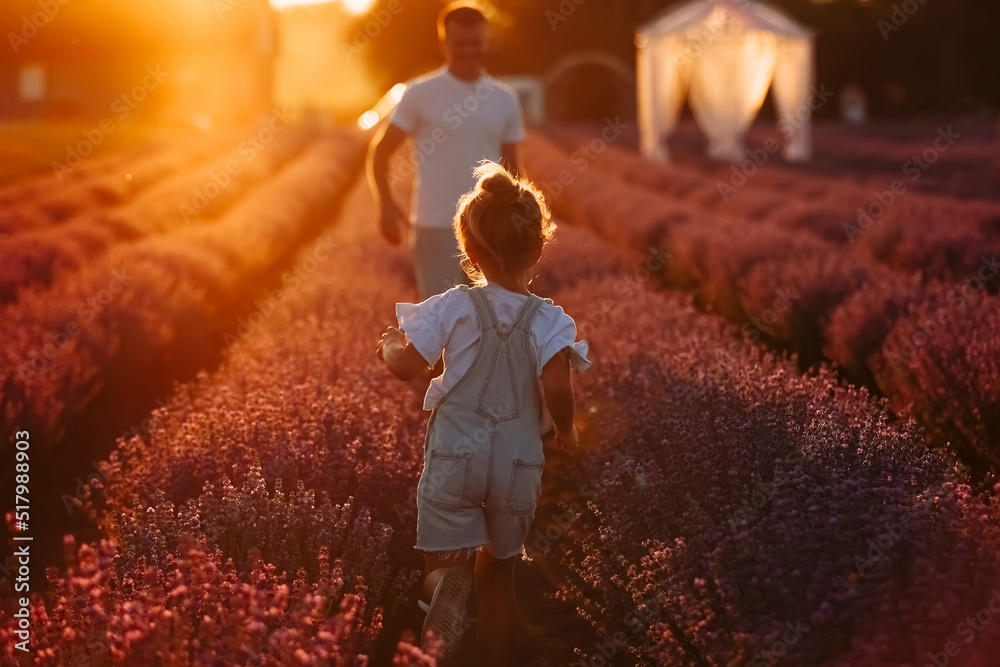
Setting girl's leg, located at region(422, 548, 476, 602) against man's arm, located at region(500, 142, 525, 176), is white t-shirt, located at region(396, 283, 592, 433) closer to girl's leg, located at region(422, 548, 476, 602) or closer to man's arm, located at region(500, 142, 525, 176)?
girl's leg, located at region(422, 548, 476, 602)

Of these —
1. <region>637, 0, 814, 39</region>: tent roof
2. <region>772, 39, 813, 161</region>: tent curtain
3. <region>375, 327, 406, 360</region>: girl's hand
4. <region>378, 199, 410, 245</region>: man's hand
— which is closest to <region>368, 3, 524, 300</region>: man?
<region>378, 199, 410, 245</region>: man's hand

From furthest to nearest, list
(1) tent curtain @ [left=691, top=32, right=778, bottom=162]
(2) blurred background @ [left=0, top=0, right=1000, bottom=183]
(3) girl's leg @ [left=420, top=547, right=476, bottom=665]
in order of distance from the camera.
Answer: (2) blurred background @ [left=0, top=0, right=1000, bottom=183] → (1) tent curtain @ [left=691, top=32, right=778, bottom=162] → (3) girl's leg @ [left=420, top=547, right=476, bottom=665]

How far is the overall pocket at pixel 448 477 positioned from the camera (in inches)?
124

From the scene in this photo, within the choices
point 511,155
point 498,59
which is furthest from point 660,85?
point 511,155

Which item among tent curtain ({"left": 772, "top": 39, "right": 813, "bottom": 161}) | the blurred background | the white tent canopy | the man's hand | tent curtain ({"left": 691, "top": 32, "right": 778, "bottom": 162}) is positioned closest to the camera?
the man's hand

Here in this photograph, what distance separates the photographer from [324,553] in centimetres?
307

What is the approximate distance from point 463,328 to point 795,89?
2447cm

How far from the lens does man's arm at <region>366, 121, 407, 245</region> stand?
5172 millimetres

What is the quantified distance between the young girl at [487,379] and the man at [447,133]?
5.96 feet

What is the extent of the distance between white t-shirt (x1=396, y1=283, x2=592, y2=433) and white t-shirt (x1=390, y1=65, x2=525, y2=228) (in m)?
1.95

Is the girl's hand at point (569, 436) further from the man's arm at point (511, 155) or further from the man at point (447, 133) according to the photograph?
the man's arm at point (511, 155)

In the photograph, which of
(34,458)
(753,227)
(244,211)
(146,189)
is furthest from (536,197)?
(146,189)

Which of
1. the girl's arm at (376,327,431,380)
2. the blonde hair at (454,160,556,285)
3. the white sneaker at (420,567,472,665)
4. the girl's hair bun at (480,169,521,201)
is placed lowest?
the white sneaker at (420,567,472,665)

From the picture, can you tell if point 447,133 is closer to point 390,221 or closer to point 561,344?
point 390,221
